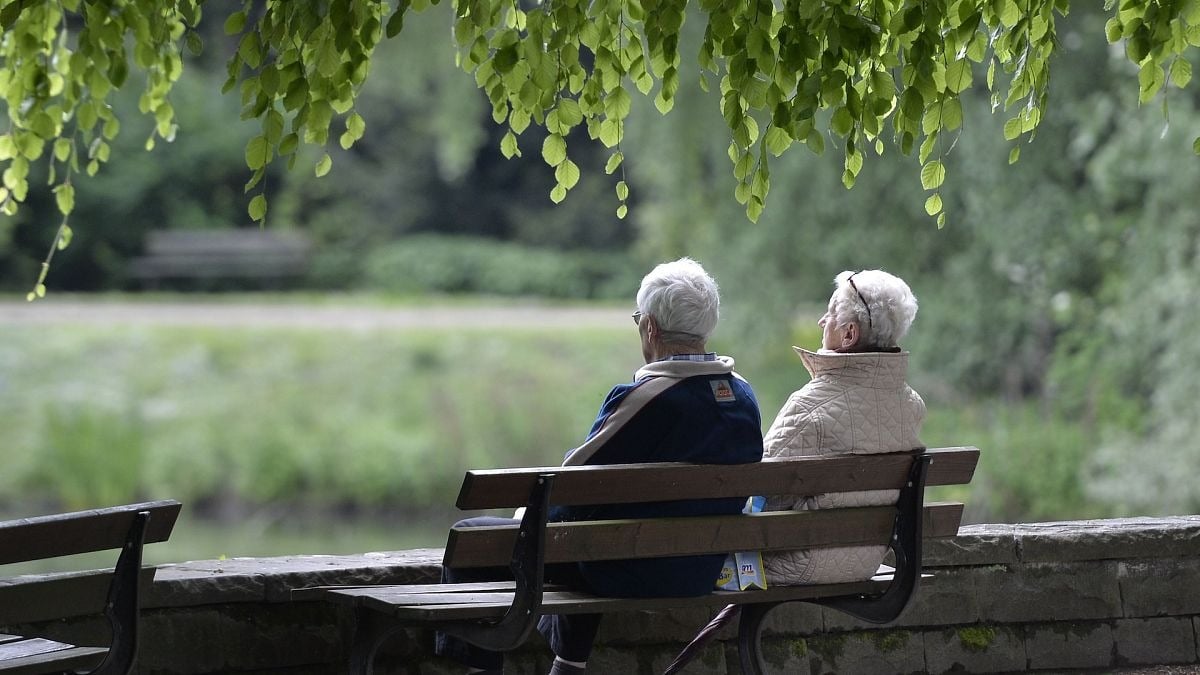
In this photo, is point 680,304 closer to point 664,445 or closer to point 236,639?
point 664,445

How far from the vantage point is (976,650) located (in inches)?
179

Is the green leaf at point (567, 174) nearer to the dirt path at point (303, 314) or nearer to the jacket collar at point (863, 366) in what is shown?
the jacket collar at point (863, 366)

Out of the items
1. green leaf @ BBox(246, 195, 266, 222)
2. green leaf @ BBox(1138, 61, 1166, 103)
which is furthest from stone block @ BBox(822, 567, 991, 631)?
green leaf @ BBox(246, 195, 266, 222)

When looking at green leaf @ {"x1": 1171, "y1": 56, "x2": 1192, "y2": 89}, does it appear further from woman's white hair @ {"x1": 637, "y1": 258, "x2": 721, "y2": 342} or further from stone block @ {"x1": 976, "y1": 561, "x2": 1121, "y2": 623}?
stone block @ {"x1": 976, "y1": 561, "x2": 1121, "y2": 623}

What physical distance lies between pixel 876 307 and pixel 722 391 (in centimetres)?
50

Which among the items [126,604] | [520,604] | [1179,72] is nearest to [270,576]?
[126,604]

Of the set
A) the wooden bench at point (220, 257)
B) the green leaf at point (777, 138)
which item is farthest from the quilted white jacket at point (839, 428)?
the wooden bench at point (220, 257)

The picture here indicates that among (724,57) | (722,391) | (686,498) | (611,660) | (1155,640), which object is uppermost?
(724,57)

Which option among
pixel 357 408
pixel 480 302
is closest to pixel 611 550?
pixel 357 408

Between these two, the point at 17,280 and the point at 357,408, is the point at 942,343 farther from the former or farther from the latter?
the point at 17,280

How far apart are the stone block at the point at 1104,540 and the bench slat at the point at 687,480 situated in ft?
2.67

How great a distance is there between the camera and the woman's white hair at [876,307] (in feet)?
12.7

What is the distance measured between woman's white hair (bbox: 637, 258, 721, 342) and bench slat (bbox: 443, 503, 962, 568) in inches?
18.0

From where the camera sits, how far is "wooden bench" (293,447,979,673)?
3.33m
